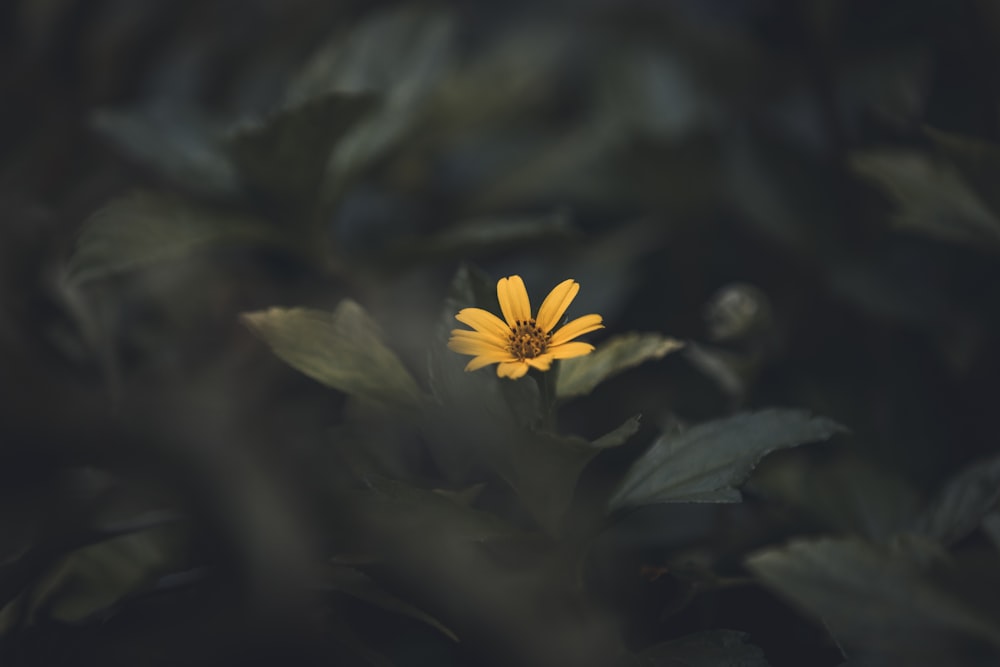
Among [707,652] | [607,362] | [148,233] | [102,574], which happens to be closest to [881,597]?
→ [707,652]

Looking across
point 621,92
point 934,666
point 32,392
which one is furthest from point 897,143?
point 32,392

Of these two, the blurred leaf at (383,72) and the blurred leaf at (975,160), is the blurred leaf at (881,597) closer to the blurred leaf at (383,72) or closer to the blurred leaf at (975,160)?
the blurred leaf at (975,160)

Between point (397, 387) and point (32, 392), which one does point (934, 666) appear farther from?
point (32, 392)

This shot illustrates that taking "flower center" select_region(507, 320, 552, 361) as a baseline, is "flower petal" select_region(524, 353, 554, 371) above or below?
below

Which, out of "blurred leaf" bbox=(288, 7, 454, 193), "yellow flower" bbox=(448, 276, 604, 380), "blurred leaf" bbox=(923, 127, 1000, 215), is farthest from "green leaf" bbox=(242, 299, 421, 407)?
"blurred leaf" bbox=(923, 127, 1000, 215)

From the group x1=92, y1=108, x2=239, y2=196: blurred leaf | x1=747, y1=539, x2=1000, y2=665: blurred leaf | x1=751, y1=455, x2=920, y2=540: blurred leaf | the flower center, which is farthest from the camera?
x1=92, y1=108, x2=239, y2=196: blurred leaf

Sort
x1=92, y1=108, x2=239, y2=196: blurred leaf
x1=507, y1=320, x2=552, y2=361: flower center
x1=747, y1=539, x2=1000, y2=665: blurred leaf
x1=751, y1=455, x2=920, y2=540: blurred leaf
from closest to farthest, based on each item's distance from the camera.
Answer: x1=747, y1=539, x2=1000, y2=665: blurred leaf, x1=507, y1=320, x2=552, y2=361: flower center, x1=751, y1=455, x2=920, y2=540: blurred leaf, x1=92, y1=108, x2=239, y2=196: blurred leaf

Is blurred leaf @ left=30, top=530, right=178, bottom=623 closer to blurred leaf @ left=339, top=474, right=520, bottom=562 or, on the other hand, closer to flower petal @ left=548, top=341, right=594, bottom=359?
blurred leaf @ left=339, top=474, right=520, bottom=562

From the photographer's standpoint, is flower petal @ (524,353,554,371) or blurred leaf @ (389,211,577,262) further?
blurred leaf @ (389,211,577,262)
